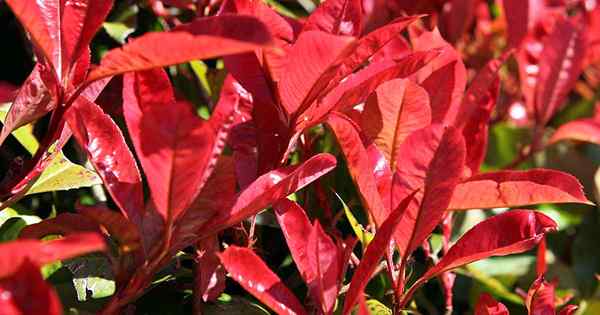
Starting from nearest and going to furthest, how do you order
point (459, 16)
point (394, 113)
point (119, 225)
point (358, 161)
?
1. point (119, 225)
2. point (358, 161)
3. point (394, 113)
4. point (459, 16)

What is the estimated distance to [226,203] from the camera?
0.68 meters

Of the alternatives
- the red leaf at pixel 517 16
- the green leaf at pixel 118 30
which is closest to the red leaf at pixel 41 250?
the green leaf at pixel 118 30

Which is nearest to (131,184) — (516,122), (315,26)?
(315,26)

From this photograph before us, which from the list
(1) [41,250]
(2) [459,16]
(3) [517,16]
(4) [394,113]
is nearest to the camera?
(1) [41,250]

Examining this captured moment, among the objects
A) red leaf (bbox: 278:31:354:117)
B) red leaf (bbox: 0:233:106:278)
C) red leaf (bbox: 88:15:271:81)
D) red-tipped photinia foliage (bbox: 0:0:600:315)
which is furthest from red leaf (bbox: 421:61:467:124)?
red leaf (bbox: 0:233:106:278)

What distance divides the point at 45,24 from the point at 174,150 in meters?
0.19

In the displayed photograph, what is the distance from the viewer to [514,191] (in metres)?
0.82

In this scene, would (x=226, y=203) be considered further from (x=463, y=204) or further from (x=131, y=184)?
(x=463, y=204)

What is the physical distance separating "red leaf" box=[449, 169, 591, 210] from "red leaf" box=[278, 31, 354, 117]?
192mm

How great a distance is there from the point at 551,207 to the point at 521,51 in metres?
0.31

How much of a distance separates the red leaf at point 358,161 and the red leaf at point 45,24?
9.8 inches

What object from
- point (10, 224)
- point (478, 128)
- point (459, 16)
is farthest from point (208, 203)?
point (459, 16)

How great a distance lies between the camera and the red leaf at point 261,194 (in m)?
0.67

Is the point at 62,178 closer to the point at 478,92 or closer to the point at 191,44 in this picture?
the point at 191,44
